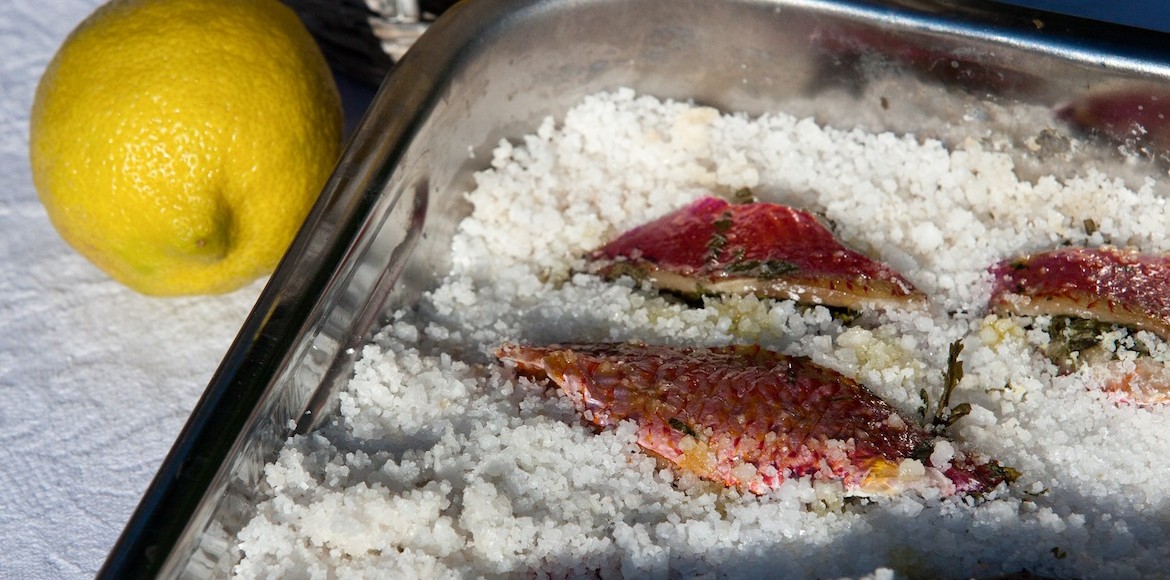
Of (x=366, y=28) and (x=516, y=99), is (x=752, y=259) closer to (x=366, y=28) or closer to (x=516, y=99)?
(x=516, y=99)

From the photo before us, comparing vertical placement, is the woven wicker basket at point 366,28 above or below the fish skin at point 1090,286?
below

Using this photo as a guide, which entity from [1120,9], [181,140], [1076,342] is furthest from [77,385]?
[1120,9]

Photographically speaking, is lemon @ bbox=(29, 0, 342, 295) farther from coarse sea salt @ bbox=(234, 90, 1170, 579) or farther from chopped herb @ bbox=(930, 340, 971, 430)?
chopped herb @ bbox=(930, 340, 971, 430)

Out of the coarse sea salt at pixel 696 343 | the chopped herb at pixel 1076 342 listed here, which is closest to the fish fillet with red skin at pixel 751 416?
the coarse sea salt at pixel 696 343

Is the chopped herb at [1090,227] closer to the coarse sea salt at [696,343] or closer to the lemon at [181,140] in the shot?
the coarse sea salt at [696,343]

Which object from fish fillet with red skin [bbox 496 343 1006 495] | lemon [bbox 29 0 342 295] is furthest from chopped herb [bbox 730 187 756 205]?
lemon [bbox 29 0 342 295]

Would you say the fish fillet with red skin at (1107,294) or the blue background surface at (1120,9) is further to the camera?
the blue background surface at (1120,9)
